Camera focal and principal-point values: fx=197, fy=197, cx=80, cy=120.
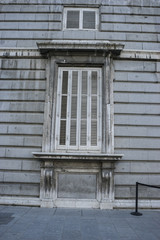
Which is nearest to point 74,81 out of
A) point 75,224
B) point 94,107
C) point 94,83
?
point 94,83

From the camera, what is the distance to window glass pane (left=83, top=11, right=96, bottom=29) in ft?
26.2

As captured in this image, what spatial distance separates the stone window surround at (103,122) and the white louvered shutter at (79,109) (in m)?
0.25

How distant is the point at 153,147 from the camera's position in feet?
22.9

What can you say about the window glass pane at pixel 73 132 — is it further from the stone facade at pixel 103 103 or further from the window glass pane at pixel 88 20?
the window glass pane at pixel 88 20

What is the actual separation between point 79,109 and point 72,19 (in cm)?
385

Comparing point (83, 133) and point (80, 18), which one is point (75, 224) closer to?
point (83, 133)

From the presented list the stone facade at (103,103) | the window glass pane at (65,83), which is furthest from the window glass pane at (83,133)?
the window glass pane at (65,83)

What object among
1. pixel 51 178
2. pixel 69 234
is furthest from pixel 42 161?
pixel 69 234

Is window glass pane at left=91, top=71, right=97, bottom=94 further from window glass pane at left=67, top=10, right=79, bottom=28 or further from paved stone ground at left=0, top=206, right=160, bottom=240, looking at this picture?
paved stone ground at left=0, top=206, right=160, bottom=240

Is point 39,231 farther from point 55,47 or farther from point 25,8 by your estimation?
point 25,8

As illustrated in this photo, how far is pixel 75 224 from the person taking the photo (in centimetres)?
502

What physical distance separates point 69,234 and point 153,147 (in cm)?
415

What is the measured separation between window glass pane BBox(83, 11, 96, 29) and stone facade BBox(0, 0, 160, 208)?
31cm

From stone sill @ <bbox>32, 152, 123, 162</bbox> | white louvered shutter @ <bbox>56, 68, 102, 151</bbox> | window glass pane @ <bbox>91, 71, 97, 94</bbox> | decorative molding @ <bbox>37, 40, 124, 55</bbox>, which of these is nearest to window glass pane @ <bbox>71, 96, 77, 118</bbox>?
white louvered shutter @ <bbox>56, 68, 102, 151</bbox>
